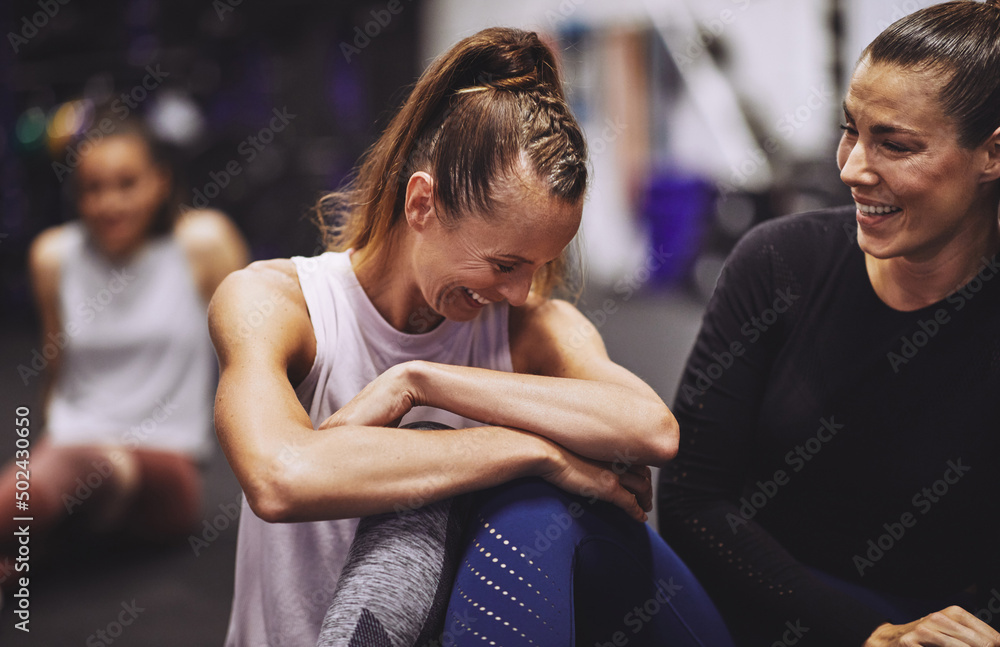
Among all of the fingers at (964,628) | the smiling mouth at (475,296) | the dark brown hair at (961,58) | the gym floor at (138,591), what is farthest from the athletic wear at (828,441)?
the gym floor at (138,591)

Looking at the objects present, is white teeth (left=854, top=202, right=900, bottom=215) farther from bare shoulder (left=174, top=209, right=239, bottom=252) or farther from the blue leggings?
bare shoulder (left=174, top=209, right=239, bottom=252)

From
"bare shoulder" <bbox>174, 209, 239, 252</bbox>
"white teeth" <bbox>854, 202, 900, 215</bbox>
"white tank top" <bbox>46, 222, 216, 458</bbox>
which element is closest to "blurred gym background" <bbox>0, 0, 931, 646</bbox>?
"bare shoulder" <bbox>174, 209, 239, 252</bbox>

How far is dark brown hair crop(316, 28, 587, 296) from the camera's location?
3.41 ft

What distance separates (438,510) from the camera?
980 mm

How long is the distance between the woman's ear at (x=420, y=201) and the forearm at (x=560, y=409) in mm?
197

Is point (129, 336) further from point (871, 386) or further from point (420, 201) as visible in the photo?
point (871, 386)

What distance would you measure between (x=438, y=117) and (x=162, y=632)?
1459mm

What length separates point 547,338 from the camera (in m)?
1.23

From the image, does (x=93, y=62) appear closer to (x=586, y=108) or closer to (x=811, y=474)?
(x=586, y=108)

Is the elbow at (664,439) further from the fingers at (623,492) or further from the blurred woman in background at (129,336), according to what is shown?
the blurred woman in background at (129,336)

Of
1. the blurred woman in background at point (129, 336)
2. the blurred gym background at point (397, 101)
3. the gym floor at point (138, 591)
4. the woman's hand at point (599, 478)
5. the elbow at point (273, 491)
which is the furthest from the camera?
the blurred gym background at point (397, 101)

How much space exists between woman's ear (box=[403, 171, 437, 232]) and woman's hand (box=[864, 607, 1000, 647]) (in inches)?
30.7

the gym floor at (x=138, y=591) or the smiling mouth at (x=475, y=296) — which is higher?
the smiling mouth at (x=475, y=296)

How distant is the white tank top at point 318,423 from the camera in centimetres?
114
